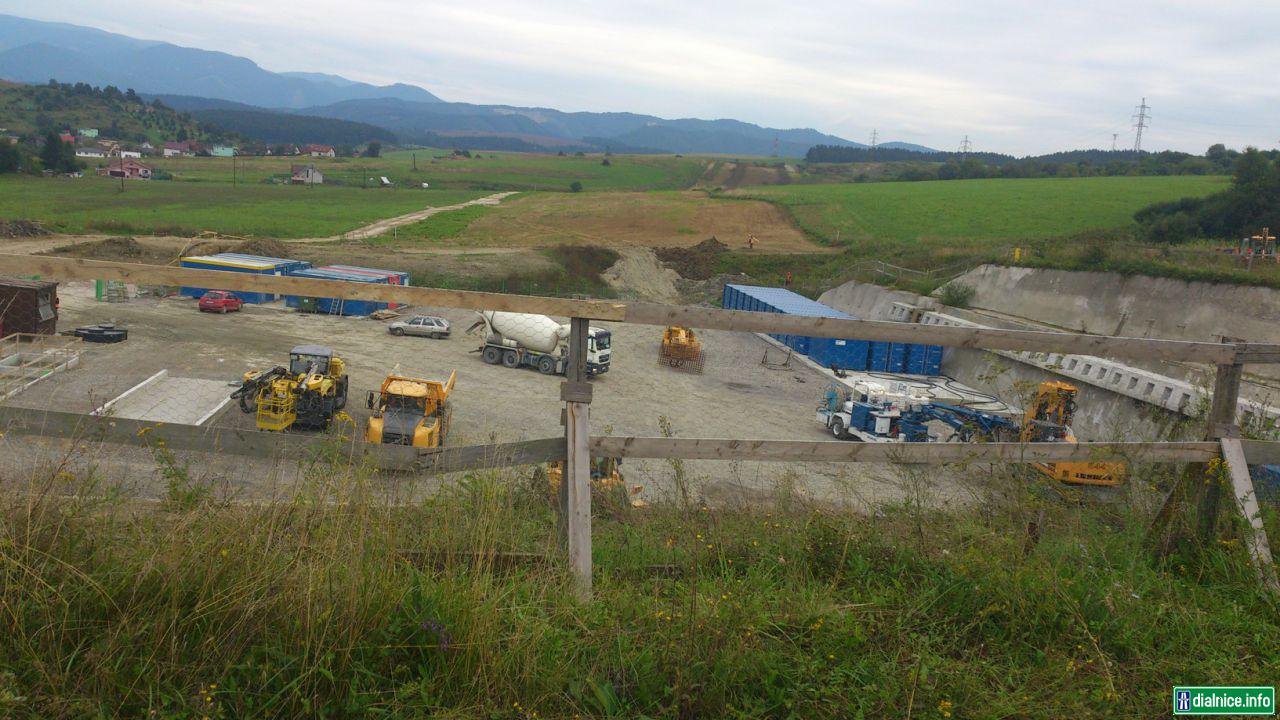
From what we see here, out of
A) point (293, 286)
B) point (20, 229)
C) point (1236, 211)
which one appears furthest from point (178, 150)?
point (293, 286)

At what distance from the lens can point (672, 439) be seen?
4.11 m

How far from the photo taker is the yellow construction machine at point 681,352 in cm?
2430

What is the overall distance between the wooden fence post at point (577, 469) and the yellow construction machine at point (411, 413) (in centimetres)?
726

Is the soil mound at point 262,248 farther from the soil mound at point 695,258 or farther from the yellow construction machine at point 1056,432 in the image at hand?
the yellow construction machine at point 1056,432

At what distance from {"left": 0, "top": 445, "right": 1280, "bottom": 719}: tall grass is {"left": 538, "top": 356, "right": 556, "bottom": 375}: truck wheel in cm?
1890

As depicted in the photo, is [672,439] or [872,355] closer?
[672,439]

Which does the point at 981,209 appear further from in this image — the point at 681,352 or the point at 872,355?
the point at 681,352

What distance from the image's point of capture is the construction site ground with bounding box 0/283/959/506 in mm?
13453

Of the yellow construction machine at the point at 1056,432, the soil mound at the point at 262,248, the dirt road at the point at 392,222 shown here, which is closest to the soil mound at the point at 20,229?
the soil mound at the point at 262,248

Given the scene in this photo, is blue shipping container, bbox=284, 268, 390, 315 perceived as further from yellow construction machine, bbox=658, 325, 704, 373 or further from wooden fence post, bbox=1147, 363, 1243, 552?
wooden fence post, bbox=1147, 363, 1243, 552

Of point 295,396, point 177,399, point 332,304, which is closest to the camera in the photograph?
point 295,396

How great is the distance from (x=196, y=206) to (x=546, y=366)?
52513 millimetres

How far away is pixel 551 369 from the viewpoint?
2298cm

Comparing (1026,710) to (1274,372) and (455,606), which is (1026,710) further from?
(1274,372)
